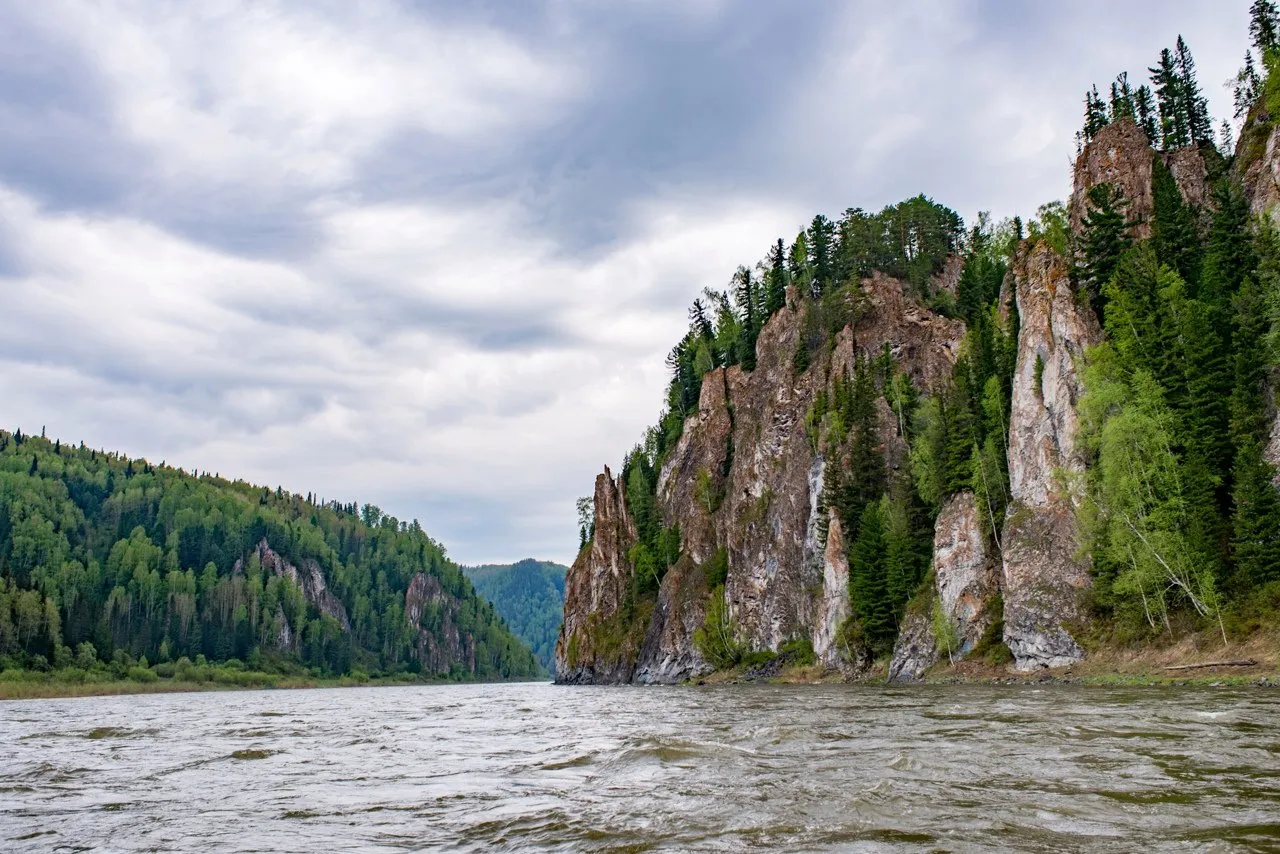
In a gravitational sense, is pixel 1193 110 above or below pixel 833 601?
above

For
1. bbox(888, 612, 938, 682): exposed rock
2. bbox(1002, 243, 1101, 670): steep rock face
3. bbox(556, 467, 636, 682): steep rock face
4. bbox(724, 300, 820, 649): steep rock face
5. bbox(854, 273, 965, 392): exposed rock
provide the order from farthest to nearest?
1. bbox(556, 467, 636, 682): steep rock face
2. bbox(854, 273, 965, 392): exposed rock
3. bbox(724, 300, 820, 649): steep rock face
4. bbox(888, 612, 938, 682): exposed rock
5. bbox(1002, 243, 1101, 670): steep rock face

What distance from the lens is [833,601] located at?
89.2 meters

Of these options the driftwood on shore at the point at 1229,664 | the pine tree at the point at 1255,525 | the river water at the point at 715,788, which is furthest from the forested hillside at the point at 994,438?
the river water at the point at 715,788

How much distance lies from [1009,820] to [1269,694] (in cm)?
2988

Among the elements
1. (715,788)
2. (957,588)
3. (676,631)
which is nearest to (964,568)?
(957,588)

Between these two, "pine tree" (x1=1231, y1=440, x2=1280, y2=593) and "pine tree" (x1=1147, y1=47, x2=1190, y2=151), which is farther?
"pine tree" (x1=1147, y1=47, x2=1190, y2=151)

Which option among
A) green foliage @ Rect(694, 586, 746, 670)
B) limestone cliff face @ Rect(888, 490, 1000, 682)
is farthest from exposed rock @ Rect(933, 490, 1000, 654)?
green foliage @ Rect(694, 586, 746, 670)

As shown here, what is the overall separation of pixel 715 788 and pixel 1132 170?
85.4 m

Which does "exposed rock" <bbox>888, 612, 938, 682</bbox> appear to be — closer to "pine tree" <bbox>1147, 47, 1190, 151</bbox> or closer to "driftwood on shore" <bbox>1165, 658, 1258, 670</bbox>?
"driftwood on shore" <bbox>1165, 658, 1258, 670</bbox>

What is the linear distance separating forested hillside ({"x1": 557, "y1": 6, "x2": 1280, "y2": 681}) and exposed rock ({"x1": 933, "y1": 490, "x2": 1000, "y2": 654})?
0.66 ft

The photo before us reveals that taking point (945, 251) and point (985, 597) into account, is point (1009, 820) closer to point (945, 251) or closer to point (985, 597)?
point (985, 597)

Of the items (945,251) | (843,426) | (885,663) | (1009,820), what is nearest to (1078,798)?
(1009,820)

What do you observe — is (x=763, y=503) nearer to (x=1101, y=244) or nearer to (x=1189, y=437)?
(x=1101, y=244)

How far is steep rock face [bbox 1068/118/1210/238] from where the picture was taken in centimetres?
7925
